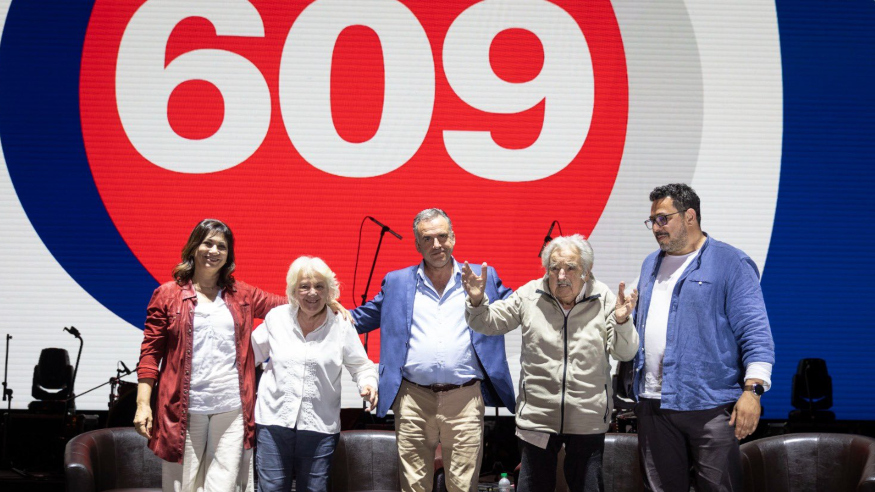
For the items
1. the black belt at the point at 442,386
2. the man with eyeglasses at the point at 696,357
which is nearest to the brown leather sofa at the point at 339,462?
the black belt at the point at 442,386

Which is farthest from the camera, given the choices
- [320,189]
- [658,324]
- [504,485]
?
[320,189]

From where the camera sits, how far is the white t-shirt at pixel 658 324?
3.16m

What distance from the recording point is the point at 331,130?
5.27 meters

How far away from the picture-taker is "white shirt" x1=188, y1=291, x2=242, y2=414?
3.08 metres

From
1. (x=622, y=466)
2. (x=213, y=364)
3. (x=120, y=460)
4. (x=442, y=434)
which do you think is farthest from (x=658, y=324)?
(x=120, y=460)

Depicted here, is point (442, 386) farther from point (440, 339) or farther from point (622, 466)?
point (622, 466)

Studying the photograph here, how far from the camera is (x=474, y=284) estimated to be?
311 cm

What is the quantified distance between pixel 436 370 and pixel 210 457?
3.11ft

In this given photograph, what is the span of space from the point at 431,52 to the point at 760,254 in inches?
100

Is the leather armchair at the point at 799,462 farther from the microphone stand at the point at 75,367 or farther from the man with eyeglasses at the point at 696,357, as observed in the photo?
the microphone stand at the point at 75,367

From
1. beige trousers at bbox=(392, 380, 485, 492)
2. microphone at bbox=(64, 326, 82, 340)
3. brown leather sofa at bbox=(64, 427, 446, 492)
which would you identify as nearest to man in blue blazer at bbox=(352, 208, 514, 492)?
beige trousers at bbox=(392, 380, 485, 492)

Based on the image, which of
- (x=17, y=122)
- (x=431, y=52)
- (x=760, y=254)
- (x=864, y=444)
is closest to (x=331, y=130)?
(x=431, y=52)

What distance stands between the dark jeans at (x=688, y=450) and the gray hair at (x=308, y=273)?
1.34 metres

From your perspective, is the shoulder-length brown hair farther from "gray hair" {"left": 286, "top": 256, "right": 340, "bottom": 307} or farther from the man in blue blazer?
the man in blue blazer
